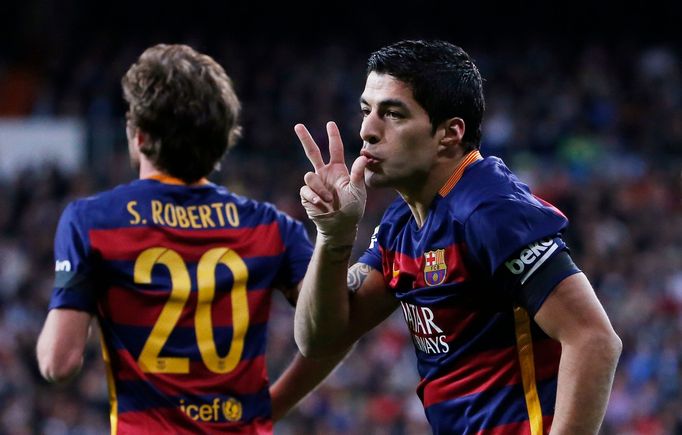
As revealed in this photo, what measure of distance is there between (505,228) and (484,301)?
0.26 metres

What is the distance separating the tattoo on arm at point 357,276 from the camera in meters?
3.59

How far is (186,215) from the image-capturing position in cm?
373

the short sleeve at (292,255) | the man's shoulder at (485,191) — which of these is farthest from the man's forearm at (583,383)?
the short sleeve at (292,255)

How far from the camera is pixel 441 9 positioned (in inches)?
850

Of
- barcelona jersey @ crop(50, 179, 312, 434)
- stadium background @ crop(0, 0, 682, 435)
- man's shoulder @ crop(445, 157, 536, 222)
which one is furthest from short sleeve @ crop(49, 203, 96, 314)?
stadium background @ crop(0, 0, 682, 435)

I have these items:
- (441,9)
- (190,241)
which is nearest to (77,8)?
(441,9)

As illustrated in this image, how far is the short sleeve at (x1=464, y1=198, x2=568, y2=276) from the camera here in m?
3.00

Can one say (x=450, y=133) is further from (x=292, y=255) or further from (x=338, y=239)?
(x=292, y=255)

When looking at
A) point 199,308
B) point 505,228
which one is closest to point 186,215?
point 199,308

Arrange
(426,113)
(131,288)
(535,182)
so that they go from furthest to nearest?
1. (535,182)
2. (131,288)
3. (426,113)

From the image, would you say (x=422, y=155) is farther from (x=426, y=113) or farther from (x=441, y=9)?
(x=441, y=9)

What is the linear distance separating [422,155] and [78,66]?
52.7 feet

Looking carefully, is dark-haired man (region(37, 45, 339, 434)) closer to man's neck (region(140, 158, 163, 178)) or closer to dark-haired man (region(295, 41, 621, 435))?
man's neck (region(140, 158, 163, 178))

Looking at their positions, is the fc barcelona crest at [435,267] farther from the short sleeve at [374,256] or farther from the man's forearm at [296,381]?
the man's forearm at [296,381]
